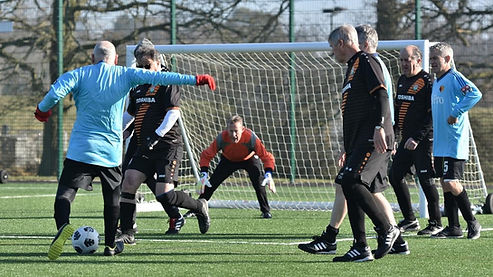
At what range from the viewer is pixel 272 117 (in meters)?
16.8

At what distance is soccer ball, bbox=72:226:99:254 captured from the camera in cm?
759

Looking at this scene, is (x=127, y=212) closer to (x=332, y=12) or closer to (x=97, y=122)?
(x=97, y=122)

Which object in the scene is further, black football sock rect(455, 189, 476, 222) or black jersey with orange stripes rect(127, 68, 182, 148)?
black football sock rect(455, 189, 476, 222)

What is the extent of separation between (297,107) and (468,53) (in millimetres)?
4078

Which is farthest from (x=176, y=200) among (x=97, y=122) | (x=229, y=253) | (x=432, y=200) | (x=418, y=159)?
(x=432, y=200)

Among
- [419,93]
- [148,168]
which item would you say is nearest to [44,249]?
[148,168]

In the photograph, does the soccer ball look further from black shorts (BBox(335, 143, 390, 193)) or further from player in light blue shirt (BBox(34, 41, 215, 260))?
black shorts (BBox(335, 143, 390, 193))

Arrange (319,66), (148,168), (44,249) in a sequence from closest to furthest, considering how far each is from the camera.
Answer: (44,249)
(148,168)
(319,66)

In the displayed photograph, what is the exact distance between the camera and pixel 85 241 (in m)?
7.58

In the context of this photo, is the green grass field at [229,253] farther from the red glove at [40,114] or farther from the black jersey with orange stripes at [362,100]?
the red glove at [40,114]

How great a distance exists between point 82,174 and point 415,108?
3.76m

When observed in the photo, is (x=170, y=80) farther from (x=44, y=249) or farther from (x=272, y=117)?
(x=272, y=117)

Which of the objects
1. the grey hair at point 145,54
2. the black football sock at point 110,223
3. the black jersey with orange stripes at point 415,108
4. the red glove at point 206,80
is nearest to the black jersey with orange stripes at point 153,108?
the grey hair at point 145,54

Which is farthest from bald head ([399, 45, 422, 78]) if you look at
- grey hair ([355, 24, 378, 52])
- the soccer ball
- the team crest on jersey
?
the soccer ball
